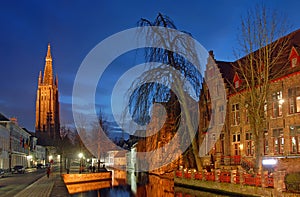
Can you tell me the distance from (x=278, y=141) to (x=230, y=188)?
8.07 m

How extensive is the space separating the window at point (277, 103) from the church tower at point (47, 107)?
153248mm

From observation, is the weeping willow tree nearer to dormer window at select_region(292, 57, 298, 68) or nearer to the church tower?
dormer window at select_region(292, 57, 298, 68)

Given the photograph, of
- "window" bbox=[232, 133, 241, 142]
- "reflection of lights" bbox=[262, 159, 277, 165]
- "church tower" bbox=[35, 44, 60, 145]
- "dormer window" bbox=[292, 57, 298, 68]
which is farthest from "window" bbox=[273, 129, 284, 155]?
"church tower" bbox=[35, 44, 60, 145]

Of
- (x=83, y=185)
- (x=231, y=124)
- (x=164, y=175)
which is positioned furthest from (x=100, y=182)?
(x=231, y=124)

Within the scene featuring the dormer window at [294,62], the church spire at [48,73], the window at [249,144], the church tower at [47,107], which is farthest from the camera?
the church spire at [48,73]

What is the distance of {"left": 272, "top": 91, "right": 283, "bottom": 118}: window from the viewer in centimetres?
3338

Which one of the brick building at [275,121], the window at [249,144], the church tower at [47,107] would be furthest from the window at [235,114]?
the church tower at [47,107]

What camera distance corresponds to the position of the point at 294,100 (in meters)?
31.6

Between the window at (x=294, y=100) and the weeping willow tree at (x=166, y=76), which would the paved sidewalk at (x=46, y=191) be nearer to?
the weeping willow tree at (x=166, y=76)

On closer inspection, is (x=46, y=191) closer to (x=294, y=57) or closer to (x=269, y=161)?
(x=269, y=161)

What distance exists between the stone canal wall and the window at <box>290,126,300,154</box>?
6.97 m

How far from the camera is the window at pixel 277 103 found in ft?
109

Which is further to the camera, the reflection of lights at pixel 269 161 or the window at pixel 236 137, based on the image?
the window at pixel 236 137

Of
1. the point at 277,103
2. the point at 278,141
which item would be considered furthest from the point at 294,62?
the point at 278,141
